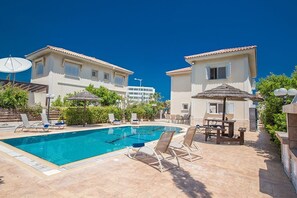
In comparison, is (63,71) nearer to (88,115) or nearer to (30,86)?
(30,86)

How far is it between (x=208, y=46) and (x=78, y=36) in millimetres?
26551

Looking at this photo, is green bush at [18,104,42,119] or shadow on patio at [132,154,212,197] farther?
green bush at [18,104,42,119]

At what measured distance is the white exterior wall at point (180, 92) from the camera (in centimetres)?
2369

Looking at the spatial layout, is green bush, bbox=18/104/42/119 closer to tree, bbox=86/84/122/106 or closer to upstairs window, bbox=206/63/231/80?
tree, bbox=86/84/122/106

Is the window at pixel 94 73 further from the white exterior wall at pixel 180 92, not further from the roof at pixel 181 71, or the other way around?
the white exterior wall at pixel 180 92

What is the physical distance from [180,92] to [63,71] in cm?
1594

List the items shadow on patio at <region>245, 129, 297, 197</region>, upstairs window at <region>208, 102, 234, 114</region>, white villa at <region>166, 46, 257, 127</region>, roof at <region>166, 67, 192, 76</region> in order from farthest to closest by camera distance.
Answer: roof at <region>166, 67, 192, 76</region>, upstairs window at <region>208, 102, 234, 114</region>, white villa at <region>166, 46, 257, 127</region>, shadow on patio at <region>245, 129, 297, 197</region>

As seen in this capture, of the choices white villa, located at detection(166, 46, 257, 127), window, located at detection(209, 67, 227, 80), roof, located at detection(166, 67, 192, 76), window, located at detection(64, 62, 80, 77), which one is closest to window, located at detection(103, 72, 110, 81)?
window, located at detection(64, 62, 80, 77)

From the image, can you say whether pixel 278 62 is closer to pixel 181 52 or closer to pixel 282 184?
pixel 181 52

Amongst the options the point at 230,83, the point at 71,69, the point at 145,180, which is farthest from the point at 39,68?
the point at 145,180

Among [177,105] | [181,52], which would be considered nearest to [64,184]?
[177,105]

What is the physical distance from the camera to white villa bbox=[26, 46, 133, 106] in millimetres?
21266

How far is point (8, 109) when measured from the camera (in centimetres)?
1468

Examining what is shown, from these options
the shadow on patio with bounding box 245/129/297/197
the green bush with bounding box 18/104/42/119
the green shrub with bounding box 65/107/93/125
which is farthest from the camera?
the green shrub with bounding box 65/107/93/125
